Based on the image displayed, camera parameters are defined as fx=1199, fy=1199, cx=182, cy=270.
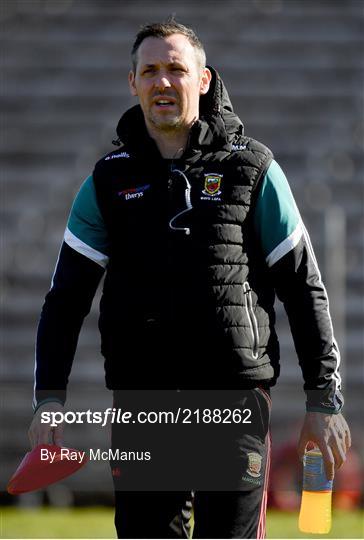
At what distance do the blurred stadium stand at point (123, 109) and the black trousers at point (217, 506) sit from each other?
625 cm

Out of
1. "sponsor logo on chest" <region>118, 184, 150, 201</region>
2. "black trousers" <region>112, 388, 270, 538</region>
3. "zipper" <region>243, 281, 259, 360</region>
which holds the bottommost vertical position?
"black trousers" <region>112, 388, 270, 538</region>

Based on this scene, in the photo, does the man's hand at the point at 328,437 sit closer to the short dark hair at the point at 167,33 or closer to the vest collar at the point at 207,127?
the vest collar at the point at 207,127

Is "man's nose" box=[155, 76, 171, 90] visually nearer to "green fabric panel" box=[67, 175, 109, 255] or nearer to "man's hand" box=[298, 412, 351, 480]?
"green fabric panel" box=[67, 175, 109, 255]

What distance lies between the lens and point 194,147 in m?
3.37

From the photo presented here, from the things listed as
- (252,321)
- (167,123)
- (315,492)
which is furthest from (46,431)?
(167,123)

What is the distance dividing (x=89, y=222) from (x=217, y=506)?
89 centimetres

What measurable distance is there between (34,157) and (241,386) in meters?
7.88

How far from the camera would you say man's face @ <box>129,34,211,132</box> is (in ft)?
11.1

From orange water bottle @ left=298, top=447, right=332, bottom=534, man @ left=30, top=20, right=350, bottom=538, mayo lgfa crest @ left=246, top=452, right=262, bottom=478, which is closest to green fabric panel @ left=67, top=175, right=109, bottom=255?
man @ left=30, top=20, right=350, bottom=538

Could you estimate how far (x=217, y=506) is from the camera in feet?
10.5

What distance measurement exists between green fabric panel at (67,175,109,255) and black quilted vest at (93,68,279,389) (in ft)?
0.10

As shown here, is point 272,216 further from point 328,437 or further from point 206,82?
point 328,437

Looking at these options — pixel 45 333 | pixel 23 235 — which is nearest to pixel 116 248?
pixel 45 333

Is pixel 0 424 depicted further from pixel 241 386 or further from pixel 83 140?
pixel 241 386
